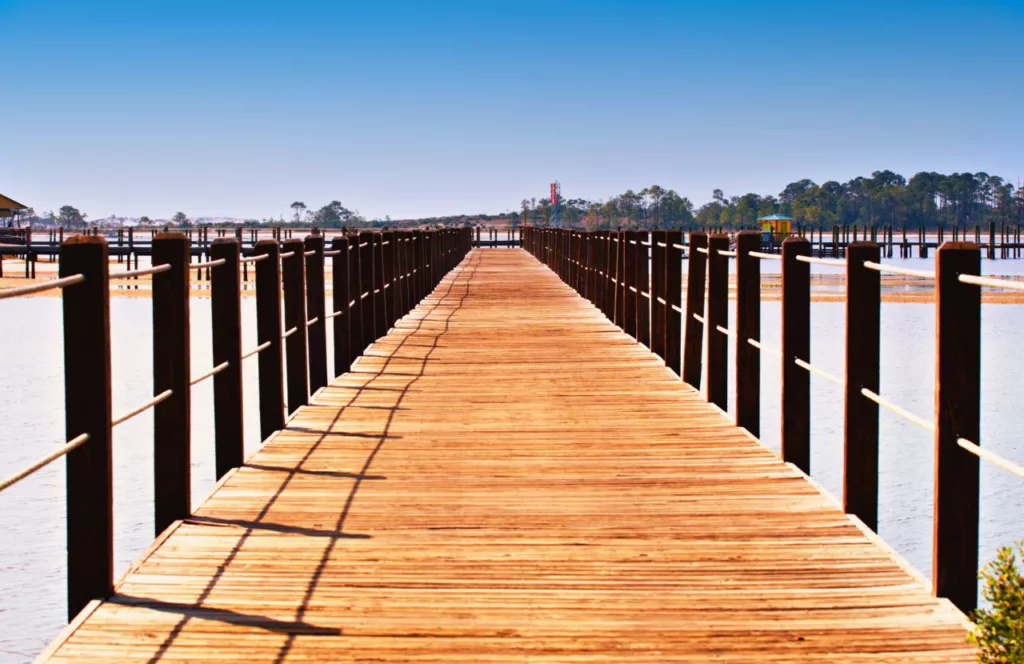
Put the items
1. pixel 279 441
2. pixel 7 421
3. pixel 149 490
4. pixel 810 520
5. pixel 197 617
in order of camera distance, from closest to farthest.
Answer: pixel 197 617, pixel 810 520, pixel 279 441, pixel 149 490, pixel 7 421

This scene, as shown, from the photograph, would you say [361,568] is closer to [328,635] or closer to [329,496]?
[328,635]

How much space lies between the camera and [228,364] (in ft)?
19.2

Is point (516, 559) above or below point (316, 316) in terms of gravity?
below

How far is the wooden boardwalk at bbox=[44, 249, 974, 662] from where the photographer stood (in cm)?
338

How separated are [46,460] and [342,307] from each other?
641 centimetres

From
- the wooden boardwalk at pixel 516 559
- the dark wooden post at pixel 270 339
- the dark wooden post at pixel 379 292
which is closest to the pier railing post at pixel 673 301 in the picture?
the wooden boardwalk at pixel 516 559

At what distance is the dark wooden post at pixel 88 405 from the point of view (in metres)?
3.84

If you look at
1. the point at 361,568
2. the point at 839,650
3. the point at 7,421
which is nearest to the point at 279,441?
the point at 361,568

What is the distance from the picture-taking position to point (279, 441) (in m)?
6.52

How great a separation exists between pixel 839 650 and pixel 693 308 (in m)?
5.69

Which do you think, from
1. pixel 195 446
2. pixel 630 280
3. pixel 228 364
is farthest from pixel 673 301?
pixel 195 446

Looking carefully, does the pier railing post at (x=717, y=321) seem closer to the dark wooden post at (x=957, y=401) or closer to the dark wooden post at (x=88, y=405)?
the dark wooden post at (x=957, y=401)

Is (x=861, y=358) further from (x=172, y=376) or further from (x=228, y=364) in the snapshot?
(x=228, y=364)

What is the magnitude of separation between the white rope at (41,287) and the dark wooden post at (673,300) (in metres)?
6.52
